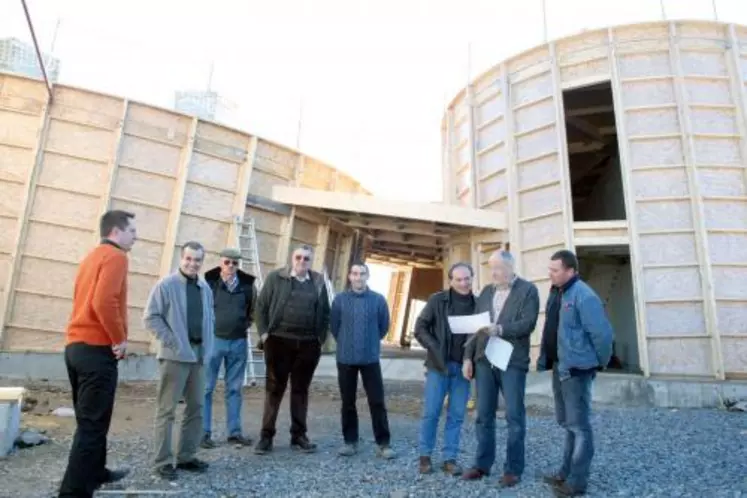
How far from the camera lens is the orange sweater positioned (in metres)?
3.02

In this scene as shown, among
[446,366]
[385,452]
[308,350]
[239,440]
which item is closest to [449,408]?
[446,366]

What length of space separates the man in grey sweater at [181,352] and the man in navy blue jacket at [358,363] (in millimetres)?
1133

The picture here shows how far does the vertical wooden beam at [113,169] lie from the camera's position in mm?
8219

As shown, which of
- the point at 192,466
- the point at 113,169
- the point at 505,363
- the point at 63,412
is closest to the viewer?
the point at 505,363

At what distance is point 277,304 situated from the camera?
4.43 metres

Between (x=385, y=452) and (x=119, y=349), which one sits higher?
(x=119, y=349)

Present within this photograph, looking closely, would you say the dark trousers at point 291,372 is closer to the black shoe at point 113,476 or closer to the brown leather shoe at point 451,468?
the black shoe at point 113,476

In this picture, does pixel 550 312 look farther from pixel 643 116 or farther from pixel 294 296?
pixel 643 116

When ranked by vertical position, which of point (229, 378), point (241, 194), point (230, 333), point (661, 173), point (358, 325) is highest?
point (661, 173)

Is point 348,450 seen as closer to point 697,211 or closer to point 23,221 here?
point 23,221

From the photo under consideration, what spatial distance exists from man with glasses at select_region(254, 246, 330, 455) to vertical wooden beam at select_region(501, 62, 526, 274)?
5.43 meters

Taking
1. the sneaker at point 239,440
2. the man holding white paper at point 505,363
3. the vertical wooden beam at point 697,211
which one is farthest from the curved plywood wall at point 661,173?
the sneaker at point 239,440

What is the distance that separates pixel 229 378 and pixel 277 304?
0.98 meters

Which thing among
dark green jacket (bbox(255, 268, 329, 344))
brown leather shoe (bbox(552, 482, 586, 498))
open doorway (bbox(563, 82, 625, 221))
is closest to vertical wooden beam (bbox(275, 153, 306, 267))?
dark green jacket (bbox(255, 268, 329, 344))
